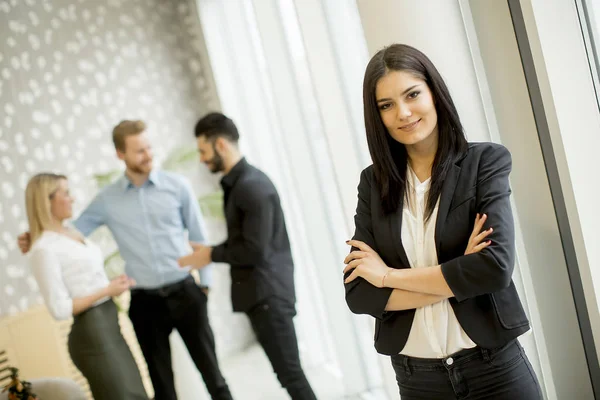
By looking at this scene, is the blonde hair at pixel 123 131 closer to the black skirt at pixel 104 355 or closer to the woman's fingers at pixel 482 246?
the black skirt at pixel 104 355

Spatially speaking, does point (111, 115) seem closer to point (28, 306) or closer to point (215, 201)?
point (215, 201)

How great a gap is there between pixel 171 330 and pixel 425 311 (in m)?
1.34

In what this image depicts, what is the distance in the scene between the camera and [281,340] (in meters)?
2.68

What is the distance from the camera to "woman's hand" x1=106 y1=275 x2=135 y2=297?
256cm

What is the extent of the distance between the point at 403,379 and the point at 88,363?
56.9 inches

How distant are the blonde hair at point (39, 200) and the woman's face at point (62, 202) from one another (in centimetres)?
1

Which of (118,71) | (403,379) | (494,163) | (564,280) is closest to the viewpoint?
(494,163)

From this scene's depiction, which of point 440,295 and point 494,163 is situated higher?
point 494,163

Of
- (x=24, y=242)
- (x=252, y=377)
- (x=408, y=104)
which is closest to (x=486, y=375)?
(x=408, y=104)

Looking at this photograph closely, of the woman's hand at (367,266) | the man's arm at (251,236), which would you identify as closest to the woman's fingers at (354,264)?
the woman's hand at (367,266)

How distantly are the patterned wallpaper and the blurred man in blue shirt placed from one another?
0.06 meters

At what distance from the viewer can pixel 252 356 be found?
2650 mm

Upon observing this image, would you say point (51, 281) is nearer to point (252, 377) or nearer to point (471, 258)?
point (252, 377)

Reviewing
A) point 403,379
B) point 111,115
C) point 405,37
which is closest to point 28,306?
point 111,115
